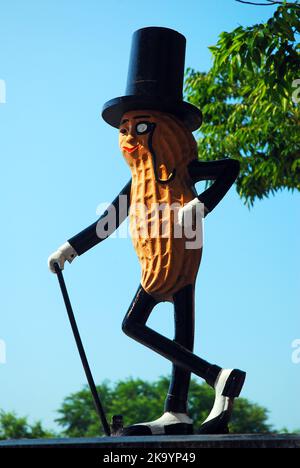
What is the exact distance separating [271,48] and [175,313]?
2.97 meters

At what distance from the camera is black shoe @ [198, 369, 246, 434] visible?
454cm

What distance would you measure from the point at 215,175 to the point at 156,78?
842 mm

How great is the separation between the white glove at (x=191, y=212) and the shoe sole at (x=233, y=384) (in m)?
1.03

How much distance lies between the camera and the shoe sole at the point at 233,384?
454cm

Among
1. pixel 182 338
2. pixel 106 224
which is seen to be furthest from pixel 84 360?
pixel 106 224

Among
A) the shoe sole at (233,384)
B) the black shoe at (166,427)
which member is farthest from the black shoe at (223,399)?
the black shoe at (166,427)

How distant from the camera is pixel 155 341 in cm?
479

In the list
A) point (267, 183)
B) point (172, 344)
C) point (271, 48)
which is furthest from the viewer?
point (267, 183)

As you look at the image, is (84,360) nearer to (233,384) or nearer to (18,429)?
(233,384)
